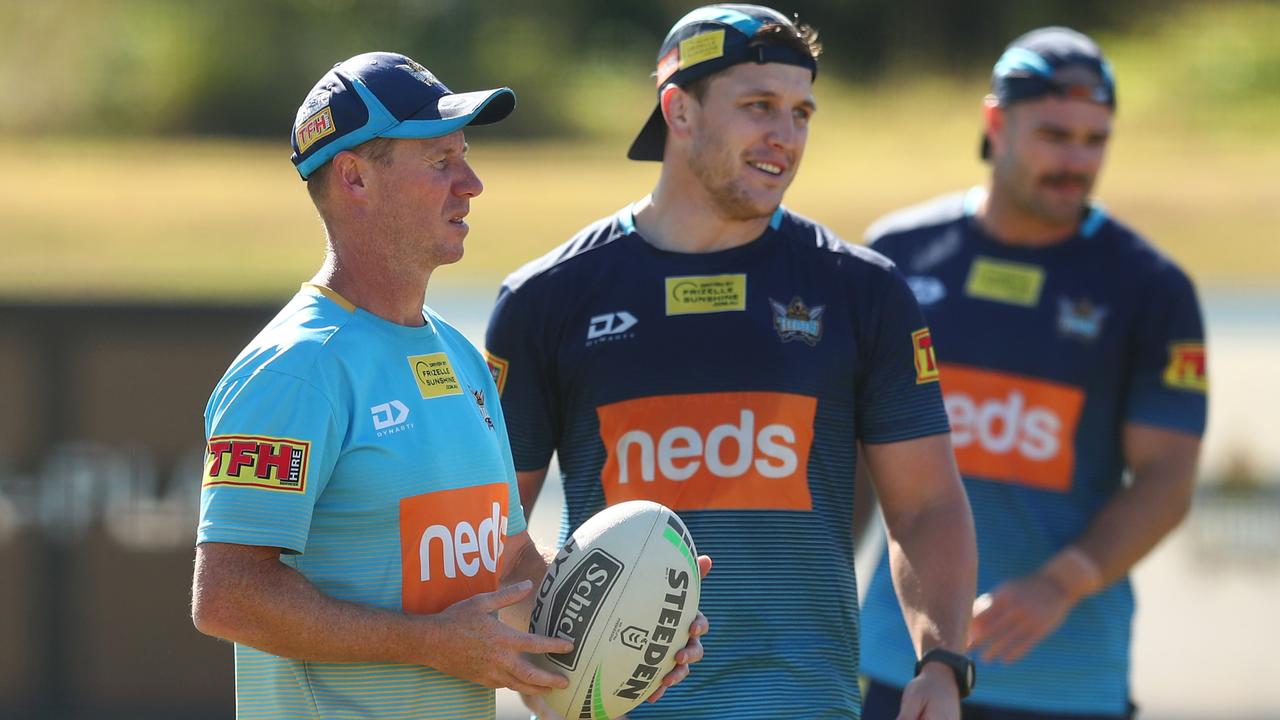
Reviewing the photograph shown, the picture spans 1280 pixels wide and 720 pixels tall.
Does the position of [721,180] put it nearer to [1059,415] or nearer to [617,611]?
[617,611]

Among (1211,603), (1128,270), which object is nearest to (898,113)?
(1211,603)

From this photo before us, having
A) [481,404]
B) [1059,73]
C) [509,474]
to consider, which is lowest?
[509,474]

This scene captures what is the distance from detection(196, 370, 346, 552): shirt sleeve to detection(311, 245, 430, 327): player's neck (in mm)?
280

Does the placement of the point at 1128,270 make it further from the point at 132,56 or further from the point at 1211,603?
the point at 132,56

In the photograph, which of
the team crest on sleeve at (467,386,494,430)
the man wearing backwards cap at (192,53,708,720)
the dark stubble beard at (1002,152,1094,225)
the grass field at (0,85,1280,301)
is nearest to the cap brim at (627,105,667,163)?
the man wearing backwards cap at (192,53,708,720)

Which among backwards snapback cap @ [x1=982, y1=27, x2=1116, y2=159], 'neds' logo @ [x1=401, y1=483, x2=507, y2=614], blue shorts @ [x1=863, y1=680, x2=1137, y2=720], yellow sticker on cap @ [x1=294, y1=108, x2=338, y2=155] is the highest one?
backwards snapback cap @ [x1=982, y1=27, x2=1116, y2=159]

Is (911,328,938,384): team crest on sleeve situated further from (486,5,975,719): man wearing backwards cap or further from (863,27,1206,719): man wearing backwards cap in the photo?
(863,27,1206,719): man wearing backwards cap

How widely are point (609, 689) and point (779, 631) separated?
22.7 inches

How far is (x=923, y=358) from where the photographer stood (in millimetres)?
3682

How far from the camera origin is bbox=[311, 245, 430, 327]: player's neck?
117 inches

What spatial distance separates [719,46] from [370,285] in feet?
3.66

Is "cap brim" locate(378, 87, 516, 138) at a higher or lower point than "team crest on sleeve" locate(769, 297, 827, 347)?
higher

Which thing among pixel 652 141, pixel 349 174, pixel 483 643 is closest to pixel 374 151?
pixel 349 174

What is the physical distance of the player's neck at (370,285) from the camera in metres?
2.98
